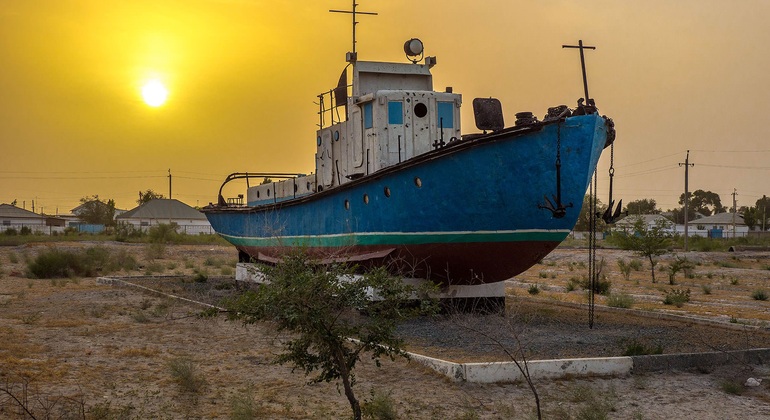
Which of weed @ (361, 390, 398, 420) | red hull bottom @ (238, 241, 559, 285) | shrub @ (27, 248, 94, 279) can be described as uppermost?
red hull bottom @ (238, 241, 559, 285)

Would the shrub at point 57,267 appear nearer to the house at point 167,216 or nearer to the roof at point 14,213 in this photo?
the house at point 167,216

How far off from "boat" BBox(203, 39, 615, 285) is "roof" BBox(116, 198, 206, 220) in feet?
298

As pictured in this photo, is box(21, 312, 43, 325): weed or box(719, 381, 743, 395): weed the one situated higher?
box(21, 312, 43, 325): weed

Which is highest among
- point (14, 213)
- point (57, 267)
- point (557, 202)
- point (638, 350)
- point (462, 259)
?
point (14, 213)

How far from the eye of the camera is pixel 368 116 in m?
17.0

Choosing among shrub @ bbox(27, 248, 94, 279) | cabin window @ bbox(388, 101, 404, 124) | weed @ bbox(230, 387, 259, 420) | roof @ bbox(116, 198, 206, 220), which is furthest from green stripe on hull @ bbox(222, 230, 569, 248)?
roof @ bbox(116, 198, 206, 220)

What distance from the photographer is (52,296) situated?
2066 cm

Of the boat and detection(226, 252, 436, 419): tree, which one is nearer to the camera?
detection(226, 252, 436, 419): tree

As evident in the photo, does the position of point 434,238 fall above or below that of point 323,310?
above

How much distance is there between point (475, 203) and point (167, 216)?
98.0 meters

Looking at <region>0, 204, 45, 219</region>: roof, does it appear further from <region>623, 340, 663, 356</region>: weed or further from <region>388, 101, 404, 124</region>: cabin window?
<region>623, 340, 663, 356</region>: weed

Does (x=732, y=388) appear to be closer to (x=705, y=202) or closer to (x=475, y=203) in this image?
(x=475, y=203)

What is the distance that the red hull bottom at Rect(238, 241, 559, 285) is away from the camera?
46.7ft

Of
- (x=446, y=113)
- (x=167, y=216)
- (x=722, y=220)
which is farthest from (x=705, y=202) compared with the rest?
(x=446, y=113)
